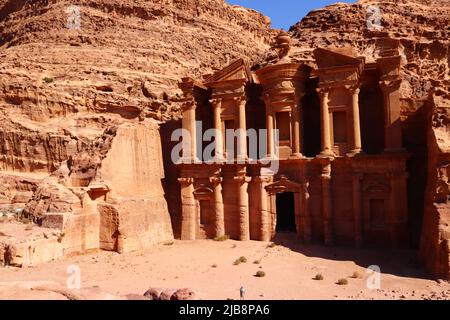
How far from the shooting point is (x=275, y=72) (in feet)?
74.1

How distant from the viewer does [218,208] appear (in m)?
23.2

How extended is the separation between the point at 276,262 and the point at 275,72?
409 inches

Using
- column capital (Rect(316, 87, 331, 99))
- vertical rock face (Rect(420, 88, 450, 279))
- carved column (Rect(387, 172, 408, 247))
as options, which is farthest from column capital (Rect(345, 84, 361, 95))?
carved column (Rect(387, 172, 408, 247))

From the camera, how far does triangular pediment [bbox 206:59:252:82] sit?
76.4 feet

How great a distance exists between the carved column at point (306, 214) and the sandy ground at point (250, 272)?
0.80 meters

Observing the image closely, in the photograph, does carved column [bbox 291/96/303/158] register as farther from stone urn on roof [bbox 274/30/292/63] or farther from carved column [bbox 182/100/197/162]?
carved column [bbox 182/100/197/162]

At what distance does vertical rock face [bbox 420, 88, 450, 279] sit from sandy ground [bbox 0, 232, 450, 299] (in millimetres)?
761

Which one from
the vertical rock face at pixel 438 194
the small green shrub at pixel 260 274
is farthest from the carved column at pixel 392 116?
the small green shrub at pixel 260 274

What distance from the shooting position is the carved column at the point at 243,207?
2247cm

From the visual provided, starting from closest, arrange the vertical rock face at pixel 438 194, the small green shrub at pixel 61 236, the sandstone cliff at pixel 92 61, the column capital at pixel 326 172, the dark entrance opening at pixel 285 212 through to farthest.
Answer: the vertical rock face at pixel 438 194 → the small green shrub at pixel 61 236 → the column capital at pixel 326 172 → the dark entrance opening at pixel 285 212 → the sandstone cliff at pixel 92 61

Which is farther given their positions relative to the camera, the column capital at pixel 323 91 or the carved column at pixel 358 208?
the column capital at pixel 323 91

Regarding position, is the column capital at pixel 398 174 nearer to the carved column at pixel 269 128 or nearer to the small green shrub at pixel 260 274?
the carved column at pixel 269 128

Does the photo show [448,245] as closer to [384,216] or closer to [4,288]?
[384,216]

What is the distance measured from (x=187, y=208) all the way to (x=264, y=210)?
4.55m
